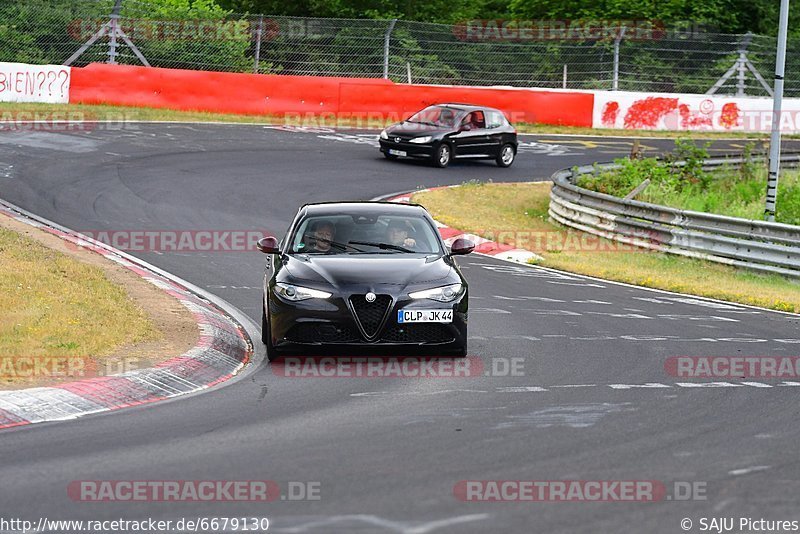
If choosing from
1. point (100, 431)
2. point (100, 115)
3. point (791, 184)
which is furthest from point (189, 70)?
point (100, 431)

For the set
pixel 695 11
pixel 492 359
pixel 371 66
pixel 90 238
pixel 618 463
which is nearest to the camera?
pixel 618 463

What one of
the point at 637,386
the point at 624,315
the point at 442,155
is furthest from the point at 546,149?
the point at 637,386

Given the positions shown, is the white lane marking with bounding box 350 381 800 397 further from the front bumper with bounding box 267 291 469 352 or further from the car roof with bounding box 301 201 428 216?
the car roof with bounding box 301 201 428 216

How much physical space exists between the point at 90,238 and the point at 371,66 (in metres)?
20.2

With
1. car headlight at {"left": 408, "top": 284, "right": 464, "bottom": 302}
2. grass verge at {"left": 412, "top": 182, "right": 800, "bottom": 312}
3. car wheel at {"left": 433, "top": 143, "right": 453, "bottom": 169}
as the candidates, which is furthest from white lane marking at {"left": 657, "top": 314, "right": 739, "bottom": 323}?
car wheel at {"left": 433, "top": 143, "right": 453, "bottom": 169}

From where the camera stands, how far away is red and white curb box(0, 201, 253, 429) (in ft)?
29.8

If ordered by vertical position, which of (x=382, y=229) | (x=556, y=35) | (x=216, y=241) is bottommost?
(x=216, y=241)

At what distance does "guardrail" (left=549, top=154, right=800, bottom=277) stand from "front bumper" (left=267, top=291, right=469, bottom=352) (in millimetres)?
11399

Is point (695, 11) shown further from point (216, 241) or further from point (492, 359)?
point (492, 359)

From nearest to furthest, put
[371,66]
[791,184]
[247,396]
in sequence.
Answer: [247,396], [791,184], [371,66]

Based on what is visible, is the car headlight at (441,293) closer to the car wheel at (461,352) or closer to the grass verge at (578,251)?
the car wheel at (461,352)

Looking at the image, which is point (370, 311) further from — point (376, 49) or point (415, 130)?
point (376, 49)

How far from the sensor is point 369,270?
464 inches

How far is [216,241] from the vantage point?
20500mm
